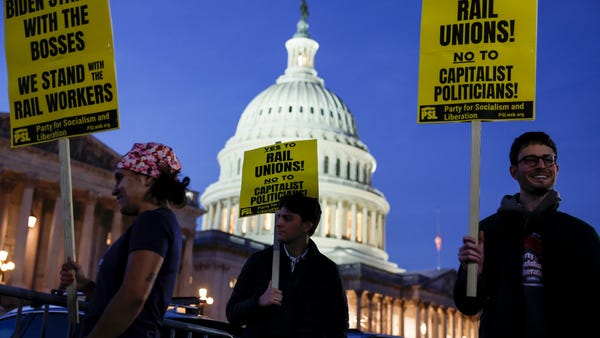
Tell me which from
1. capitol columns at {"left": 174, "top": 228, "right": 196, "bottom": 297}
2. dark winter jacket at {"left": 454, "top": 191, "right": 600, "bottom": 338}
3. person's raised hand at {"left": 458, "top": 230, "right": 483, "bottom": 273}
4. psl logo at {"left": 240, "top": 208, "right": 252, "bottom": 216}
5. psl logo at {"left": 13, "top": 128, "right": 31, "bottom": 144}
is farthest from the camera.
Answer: capitol columns at {"left": 174, "top": 228, "right": 196, "bottom": 297}

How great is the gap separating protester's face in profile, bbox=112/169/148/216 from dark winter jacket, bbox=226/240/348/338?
2.22 metres

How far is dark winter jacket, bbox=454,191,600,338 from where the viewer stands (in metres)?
5.47

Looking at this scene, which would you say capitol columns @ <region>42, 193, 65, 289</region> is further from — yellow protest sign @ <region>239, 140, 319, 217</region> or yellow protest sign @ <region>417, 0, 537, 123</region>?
yellow protest sign @ <region>417, 0, 537, 123</region>

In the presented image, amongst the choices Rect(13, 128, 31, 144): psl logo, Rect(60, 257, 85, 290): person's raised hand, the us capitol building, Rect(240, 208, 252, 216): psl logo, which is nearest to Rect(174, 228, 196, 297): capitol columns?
the us capitol building

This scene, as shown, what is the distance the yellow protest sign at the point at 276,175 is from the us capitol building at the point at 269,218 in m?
40.6

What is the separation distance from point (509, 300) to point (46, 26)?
176 inches

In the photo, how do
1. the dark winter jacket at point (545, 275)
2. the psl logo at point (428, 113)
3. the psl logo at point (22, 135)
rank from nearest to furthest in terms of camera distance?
the dark winter jacket at point (545, 275) → the psl logo at point (428, 113) → the psl logo at point (22, 135)

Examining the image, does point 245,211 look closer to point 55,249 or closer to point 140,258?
point 140,258

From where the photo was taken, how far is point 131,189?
5.83 meters

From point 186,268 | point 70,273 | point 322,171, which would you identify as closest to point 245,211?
point 70,273

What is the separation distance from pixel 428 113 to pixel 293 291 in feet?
6.83

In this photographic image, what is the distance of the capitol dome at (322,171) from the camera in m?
97.8

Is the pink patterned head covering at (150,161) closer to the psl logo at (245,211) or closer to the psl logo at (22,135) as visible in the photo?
the psl logo at (22,135)

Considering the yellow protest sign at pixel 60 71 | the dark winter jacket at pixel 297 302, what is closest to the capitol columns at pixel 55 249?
the dark winter jacket at pixel 297 302
